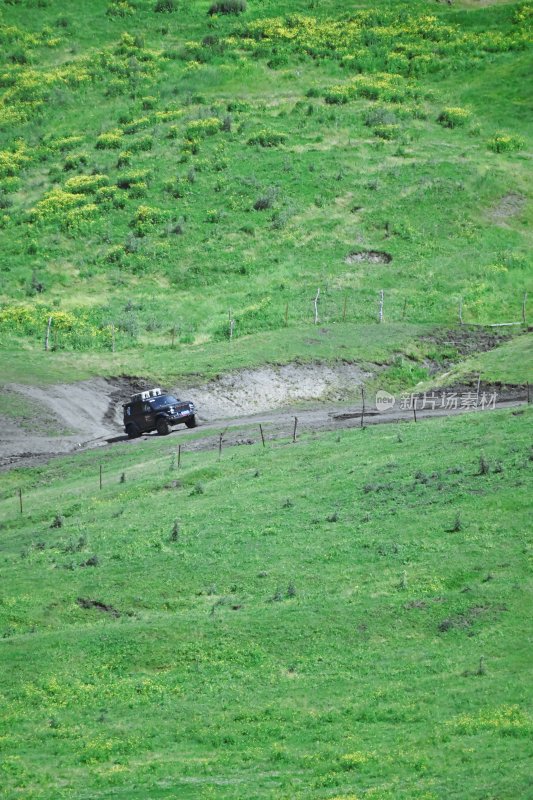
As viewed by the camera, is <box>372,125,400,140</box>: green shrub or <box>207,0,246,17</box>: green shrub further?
<box>207,0,246,17</box>: green shrub

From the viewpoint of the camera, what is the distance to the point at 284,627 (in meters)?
32.4

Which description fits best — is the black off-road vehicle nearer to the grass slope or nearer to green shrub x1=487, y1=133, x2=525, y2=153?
the grass slope

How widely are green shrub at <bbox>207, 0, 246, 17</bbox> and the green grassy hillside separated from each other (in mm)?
1578

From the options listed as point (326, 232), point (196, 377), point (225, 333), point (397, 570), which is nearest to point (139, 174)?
point (326, 232)

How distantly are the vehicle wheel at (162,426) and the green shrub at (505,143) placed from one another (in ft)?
147

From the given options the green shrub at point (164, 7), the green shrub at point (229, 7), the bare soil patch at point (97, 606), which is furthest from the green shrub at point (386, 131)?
the bare soil patch at point (97, 606)

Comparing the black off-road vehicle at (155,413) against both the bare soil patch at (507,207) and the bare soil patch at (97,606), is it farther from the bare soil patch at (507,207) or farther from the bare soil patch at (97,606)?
the bare soil patch at (507,207)

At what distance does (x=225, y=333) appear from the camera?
235 ft

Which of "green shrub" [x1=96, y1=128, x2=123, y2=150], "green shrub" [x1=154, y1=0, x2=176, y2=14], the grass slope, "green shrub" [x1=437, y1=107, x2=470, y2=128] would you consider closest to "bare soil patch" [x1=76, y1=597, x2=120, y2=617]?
the grass slope

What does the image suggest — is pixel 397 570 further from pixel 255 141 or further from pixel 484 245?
pixel 255 141

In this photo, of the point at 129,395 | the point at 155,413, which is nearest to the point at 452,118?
the point at 129,395

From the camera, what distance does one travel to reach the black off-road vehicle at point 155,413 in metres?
58.2

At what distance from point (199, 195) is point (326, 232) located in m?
10.1

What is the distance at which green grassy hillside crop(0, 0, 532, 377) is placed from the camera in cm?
7531
